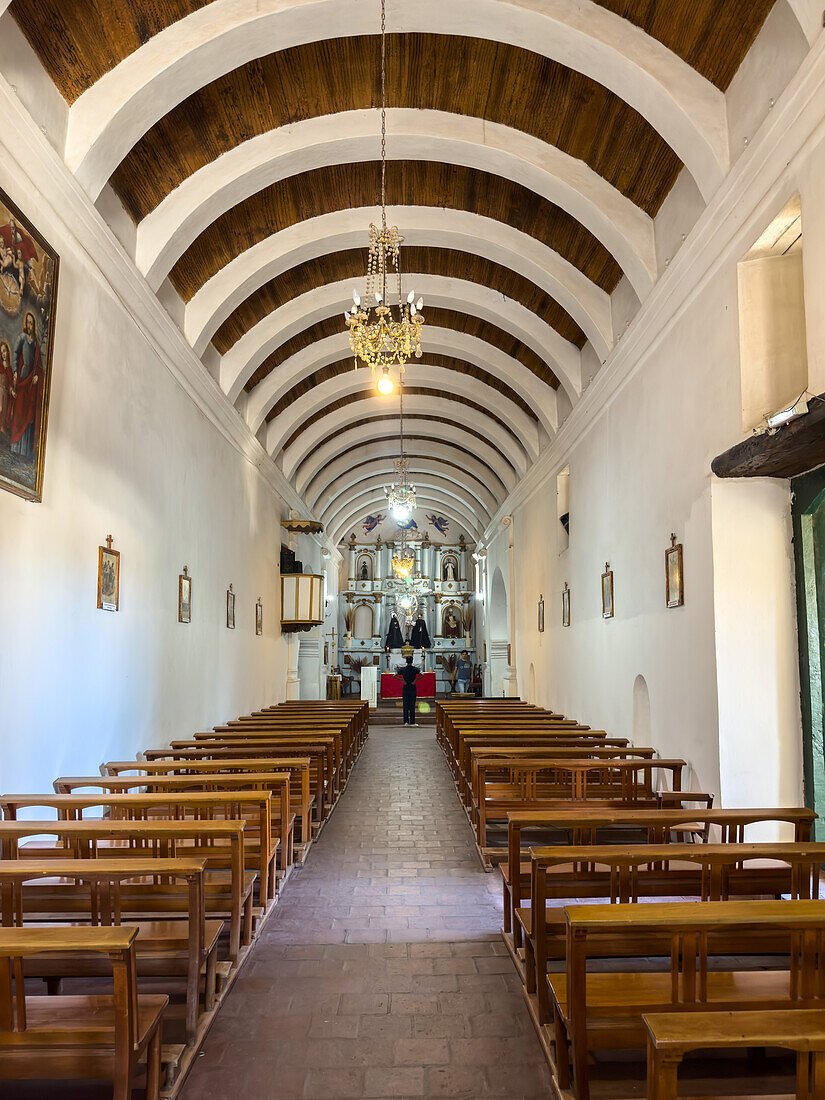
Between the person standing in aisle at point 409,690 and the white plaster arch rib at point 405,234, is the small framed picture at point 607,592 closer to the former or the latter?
the white plaster arch rib at point 405,234

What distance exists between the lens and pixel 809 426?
4441 millimetres

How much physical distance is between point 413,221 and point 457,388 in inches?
219

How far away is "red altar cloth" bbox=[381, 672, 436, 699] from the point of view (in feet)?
77.3

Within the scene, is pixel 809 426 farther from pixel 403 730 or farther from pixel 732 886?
pixel 403 730

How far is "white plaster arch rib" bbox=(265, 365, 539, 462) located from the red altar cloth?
1035 centimetres

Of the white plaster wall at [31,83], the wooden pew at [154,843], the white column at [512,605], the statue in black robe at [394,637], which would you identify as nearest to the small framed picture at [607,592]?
the wooden pew at [154,843]

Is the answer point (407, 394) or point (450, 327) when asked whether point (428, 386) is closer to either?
point (407, 394)

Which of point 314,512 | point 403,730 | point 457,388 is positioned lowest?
point 403,730

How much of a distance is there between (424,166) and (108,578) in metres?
5.82

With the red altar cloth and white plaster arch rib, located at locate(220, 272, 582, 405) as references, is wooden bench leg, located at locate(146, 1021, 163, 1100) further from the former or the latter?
the red altar cloth

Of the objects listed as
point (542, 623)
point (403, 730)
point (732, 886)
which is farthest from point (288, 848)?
point (403, 730)

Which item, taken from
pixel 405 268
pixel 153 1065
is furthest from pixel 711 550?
pixel 405 268

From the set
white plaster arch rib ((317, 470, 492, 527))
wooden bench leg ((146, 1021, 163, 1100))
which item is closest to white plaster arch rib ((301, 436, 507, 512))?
white plaster arch rib ((317, 470, 492, 527))

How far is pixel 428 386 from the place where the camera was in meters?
15.2
